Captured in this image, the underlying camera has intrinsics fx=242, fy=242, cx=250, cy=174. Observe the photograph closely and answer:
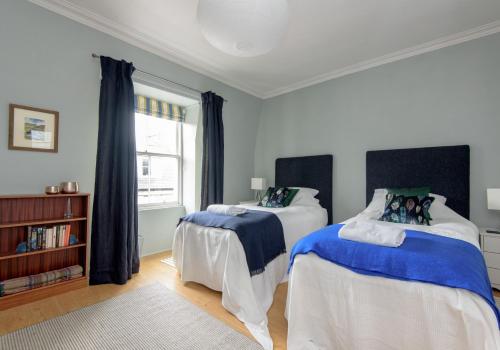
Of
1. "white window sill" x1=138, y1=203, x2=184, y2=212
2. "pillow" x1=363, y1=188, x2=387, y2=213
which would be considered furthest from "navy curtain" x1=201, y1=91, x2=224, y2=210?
"pillow" x1=363, y1=188, x2=387, y2=213

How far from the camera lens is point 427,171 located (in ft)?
9.49

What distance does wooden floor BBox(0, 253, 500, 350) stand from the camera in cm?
186

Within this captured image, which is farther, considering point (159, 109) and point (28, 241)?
point (159, 109)

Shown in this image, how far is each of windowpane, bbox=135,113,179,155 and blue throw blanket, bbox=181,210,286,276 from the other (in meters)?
1.59

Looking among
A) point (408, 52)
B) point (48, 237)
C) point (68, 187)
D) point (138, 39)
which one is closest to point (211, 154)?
point (138, 39)

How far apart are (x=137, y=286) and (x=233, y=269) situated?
1.19m

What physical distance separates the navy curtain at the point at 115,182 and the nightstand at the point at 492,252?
3.66 meters

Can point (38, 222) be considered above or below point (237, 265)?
above

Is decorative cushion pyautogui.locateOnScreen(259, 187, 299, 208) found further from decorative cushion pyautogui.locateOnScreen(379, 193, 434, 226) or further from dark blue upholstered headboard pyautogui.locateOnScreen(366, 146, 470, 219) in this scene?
decorative cushion pyautogui.locateOnScreen(379, 193, 434, 226)

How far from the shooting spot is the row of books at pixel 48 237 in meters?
2.20

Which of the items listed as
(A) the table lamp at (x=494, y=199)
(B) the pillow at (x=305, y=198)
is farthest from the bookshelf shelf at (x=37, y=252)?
(A) the table lamp at (x=494, y=199)

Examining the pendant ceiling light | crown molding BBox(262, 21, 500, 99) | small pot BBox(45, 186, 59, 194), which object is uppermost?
crown molding BBox(262, 21, 500, 99)

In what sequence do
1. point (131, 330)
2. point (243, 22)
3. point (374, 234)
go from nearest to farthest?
point (243, 22) < point (374, 234) < point (131, 330)

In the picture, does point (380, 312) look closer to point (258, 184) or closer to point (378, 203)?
point (378, 203)
